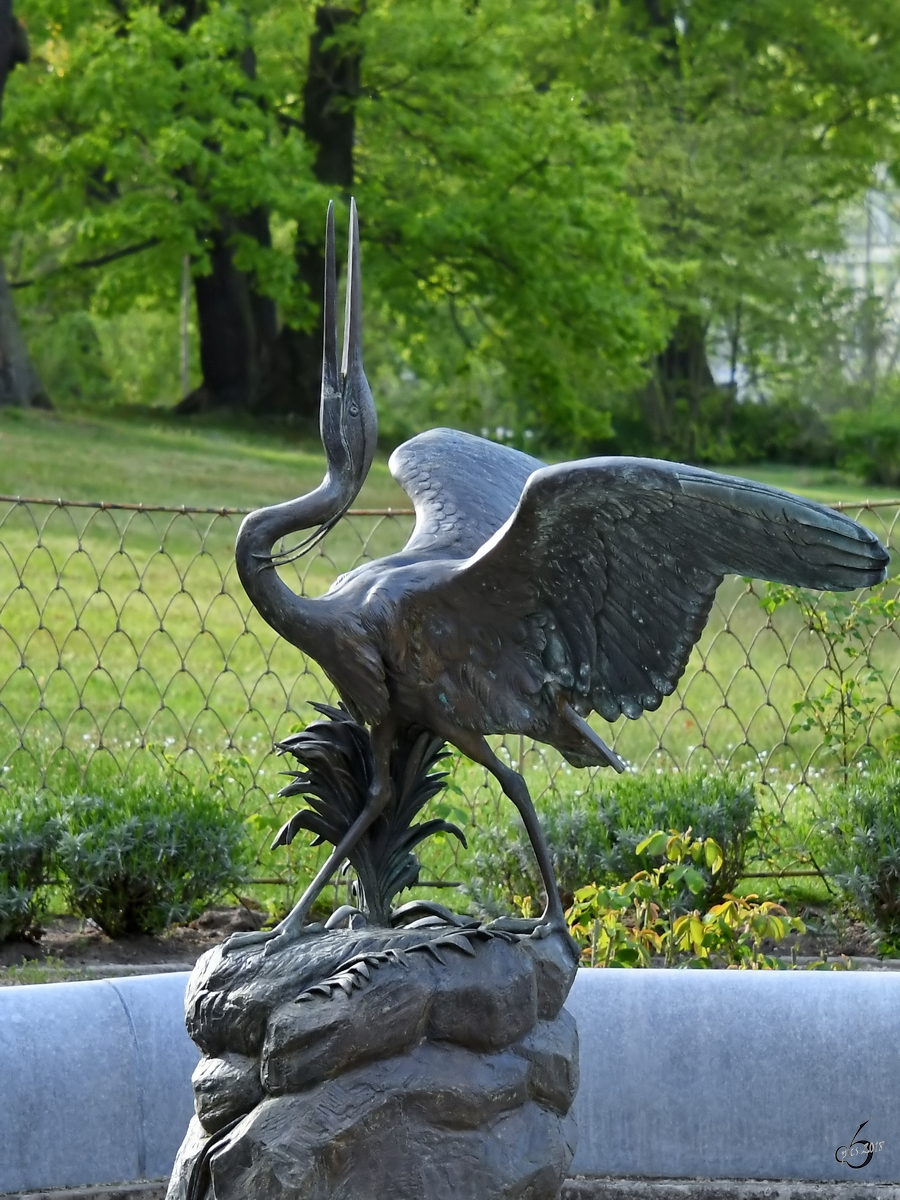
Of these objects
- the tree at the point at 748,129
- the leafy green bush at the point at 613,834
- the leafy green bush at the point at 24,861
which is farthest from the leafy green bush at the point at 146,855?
the tree at the point at 748,129

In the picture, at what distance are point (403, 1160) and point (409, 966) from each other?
0.39m

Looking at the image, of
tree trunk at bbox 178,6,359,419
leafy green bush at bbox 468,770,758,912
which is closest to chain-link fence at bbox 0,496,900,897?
leafy green bush at bbox 468,770,758,912

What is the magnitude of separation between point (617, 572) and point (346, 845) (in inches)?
34.8

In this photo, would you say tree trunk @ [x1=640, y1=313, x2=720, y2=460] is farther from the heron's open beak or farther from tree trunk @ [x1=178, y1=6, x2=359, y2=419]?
the heron's open beak

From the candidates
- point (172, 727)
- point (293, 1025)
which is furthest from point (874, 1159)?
point (172, 727)

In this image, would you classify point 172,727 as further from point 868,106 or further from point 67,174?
point 868,106

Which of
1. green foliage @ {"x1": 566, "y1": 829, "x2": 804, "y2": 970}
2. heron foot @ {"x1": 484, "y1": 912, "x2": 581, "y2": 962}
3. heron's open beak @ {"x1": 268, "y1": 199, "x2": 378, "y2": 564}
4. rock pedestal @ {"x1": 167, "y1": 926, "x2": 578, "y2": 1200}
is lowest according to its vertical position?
green foliage @ {"x1": 566, "y1": 829, "x2": 804, "y2": 970}

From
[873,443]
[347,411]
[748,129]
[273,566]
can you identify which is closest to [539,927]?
[273,566]

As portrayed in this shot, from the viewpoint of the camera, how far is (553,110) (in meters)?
16.6

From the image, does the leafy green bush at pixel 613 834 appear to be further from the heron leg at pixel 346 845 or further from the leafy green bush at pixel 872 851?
the heron leg at pixel 346 845

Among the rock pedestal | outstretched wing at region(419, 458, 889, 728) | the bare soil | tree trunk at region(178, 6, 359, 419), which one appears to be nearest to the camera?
outstretched wing at region(419, 458, 889, 728)

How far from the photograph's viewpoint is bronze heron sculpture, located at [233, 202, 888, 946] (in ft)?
10.7

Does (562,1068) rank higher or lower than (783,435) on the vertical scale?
higher

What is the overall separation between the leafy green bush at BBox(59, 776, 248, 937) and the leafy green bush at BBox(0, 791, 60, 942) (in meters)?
0.07
